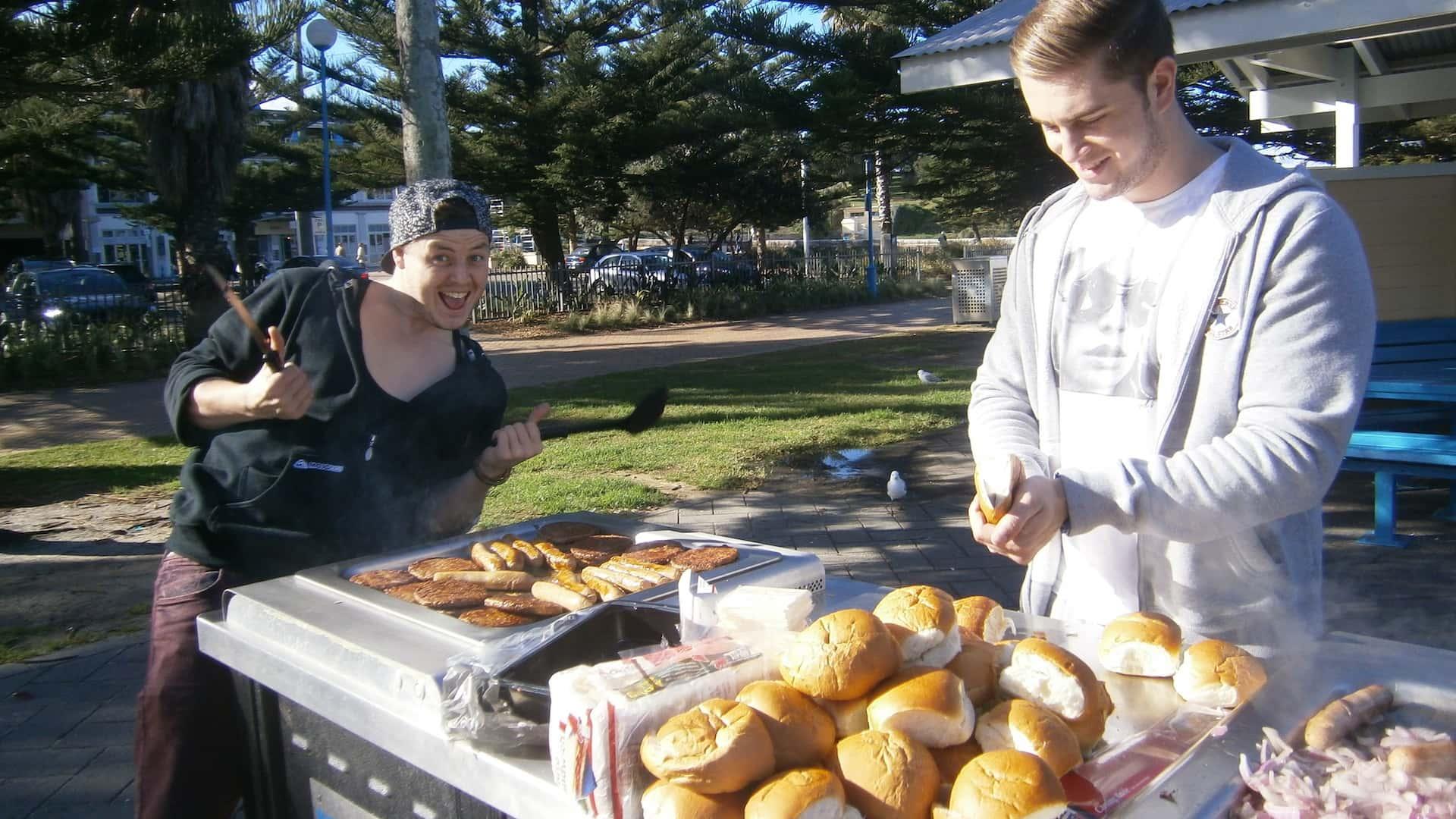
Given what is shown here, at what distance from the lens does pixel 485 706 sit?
1472 mm

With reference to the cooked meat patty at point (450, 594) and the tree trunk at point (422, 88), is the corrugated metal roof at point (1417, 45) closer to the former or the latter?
the tree trunk at point (422, 88)

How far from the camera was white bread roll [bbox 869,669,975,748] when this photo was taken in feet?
4.19

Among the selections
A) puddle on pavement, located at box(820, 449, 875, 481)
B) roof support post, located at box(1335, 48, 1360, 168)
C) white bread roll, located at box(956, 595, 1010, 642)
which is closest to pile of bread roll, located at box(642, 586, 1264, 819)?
white bread roll, located at box(956, 595, 1010, 642)

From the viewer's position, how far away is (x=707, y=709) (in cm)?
128

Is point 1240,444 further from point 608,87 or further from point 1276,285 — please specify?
point 608,87

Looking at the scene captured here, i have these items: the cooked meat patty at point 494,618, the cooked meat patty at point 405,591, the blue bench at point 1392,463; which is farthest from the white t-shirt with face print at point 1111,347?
the blue bench at point 1392,463

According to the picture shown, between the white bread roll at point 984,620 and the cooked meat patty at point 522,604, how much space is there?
2.21ft

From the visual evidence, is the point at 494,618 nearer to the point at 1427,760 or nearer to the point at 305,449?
the point at 305,449

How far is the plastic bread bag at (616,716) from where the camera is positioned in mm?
1244

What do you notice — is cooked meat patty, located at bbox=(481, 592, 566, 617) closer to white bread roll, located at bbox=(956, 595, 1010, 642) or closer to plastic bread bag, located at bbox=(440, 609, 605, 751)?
plastic bread bag, located at bbox=(440, 609, 605, 751)

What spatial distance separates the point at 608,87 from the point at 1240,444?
20.3 meters

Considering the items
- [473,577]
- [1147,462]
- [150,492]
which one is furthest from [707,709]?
[150,492]

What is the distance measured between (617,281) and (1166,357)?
20.7 m

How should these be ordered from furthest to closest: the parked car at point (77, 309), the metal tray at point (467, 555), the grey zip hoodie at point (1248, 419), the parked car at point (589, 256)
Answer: the parked car at point (589, 256)
the parked car at point (77, 309)
the metal tray at point (467, 555)
the grey zip hoodie at point (1248, 419)
